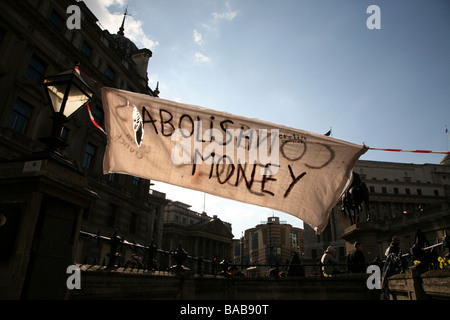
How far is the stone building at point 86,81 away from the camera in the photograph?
16750mm

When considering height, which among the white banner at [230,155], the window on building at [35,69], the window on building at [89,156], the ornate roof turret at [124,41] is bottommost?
the white banner at [230,155]

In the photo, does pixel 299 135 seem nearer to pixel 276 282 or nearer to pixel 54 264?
pixel 54 264

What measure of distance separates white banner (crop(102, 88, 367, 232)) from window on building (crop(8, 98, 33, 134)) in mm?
15636

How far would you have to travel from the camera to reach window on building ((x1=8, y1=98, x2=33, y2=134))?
16875mm

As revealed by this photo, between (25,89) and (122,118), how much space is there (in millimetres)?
16424

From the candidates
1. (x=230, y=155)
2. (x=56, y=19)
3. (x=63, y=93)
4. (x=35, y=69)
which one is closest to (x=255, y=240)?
(x=56, y=19)

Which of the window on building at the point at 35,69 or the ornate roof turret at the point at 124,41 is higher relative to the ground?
the ornate roof turret at the point at 124,41

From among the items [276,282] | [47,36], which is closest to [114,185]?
[47,36]

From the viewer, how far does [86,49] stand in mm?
24031

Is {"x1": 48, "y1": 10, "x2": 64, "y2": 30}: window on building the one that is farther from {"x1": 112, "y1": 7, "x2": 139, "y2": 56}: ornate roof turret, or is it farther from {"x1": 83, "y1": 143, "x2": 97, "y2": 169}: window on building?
{"x1": 112, "y1": 7, "x2": 139, "y2": 56}: ornate roof turret

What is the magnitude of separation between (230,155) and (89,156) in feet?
72.0

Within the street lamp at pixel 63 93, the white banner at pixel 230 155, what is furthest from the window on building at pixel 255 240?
the street lamp at pixel 63 93

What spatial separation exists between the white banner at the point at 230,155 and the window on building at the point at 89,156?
20.1 m

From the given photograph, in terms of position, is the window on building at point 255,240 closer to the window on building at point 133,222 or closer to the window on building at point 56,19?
the window on building at point 133,222
